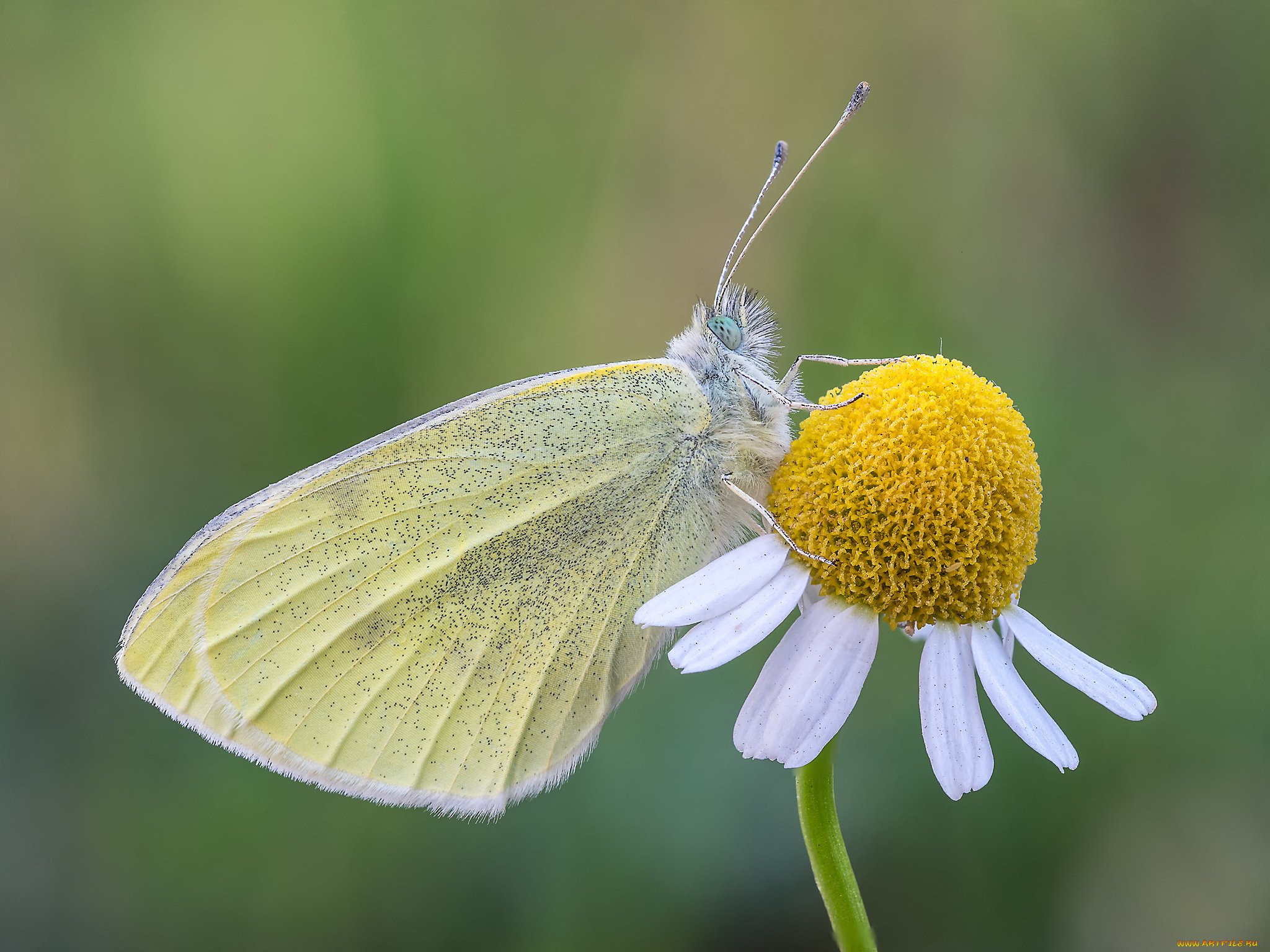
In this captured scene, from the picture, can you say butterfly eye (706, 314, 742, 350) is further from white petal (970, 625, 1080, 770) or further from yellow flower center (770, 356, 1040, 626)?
white petal (970, 625, 1080, 770)

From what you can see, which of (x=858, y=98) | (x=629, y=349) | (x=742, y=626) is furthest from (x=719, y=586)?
(x=629, y=349)

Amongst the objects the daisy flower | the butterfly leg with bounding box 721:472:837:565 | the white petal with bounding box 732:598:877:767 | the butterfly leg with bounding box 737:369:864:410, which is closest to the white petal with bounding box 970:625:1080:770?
the daisy flower

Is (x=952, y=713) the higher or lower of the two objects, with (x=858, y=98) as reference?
lower

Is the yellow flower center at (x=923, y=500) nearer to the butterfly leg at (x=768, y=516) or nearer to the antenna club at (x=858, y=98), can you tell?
the butterfly leg at (x=768, y=516)

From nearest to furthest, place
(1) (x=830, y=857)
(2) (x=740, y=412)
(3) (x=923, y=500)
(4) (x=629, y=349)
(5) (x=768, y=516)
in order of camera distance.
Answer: (1) (x=830, y=857) → (3) (x=923, y=500) → (5) (x=768, y=516) → (2) (x=740, y=412) → (4) (x=629, y=349)

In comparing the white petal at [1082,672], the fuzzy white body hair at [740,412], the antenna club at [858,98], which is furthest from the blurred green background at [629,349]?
the antenna club at [858,98]

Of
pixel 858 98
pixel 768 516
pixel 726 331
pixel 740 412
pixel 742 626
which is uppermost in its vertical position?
pixel 858 98

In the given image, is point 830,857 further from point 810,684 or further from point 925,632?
point 925,632
